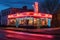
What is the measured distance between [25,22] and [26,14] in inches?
98.6

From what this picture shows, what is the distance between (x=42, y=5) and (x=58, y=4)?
188 inches

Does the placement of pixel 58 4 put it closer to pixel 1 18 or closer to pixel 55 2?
pixel 55 2

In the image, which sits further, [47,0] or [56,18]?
[47,0]

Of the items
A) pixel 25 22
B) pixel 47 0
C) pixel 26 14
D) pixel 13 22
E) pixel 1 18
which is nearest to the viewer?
pixel 26 14

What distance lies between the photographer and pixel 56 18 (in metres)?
45.2

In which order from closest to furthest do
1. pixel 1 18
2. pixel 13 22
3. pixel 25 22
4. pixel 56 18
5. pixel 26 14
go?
pixel 26 14 → pixel 25 22 → pixel 13 22 → pixel 56 18 → pixel 1 18

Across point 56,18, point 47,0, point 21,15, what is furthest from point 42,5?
point 21,15

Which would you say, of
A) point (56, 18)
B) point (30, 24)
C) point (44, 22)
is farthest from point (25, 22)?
point (56, 18)

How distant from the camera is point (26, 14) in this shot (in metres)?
31.4

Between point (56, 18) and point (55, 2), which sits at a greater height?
point (55, 2)

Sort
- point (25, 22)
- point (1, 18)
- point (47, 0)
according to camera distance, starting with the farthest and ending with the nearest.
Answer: point (47, 0)
point (1, 18)
point (25, 22)

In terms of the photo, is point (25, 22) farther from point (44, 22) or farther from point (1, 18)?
point (1, 18)

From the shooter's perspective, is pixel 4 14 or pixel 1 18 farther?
pixel 1 18

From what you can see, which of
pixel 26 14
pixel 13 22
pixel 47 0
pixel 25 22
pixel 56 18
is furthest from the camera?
pixel 47 0
